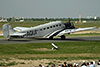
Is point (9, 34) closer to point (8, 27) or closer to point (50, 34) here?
point (8, 27)

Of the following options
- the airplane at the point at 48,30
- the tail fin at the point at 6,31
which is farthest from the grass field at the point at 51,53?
the airplane at the point at 48,30

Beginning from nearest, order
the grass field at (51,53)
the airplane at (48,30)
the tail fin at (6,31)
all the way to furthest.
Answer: the grass field at (51,53) → the tail fin at (6,31) → the airplane at (48,30)

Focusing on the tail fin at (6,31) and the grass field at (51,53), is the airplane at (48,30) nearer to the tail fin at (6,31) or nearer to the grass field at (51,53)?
the tail fin at (6,31)

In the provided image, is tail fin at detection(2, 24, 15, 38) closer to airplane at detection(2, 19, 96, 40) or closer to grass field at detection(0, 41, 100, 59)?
airplane at detection(2, 19, 96, 40)

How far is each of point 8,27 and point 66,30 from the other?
1438 centimetres

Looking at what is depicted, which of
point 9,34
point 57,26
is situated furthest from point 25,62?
point 57,26

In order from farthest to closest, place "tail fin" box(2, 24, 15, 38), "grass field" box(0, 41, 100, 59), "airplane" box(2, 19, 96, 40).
→ "airplane" box(2, 19, 96, 40) < "tail fin" box(2, 24, 15, 38) < "grass field" box(0, 41, 100, 59)

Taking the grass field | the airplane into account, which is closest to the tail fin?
the airplane

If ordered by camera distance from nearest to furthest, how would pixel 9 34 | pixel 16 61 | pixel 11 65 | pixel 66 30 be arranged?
pixel 11 65, pixel 16 61, pixel 9 34, pixel 66 30

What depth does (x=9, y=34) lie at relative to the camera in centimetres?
5916

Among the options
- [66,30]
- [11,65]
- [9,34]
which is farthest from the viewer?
[66,30]

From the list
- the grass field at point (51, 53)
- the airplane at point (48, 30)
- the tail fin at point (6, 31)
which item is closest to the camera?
the grass field at point (51, 53)

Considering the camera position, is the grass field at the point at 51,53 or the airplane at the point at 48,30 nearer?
the grass field at the point at 51,53

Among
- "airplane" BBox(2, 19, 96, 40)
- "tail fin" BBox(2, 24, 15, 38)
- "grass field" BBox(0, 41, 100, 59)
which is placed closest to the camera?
"grass field" BBox(0, 41, 100, 59)
